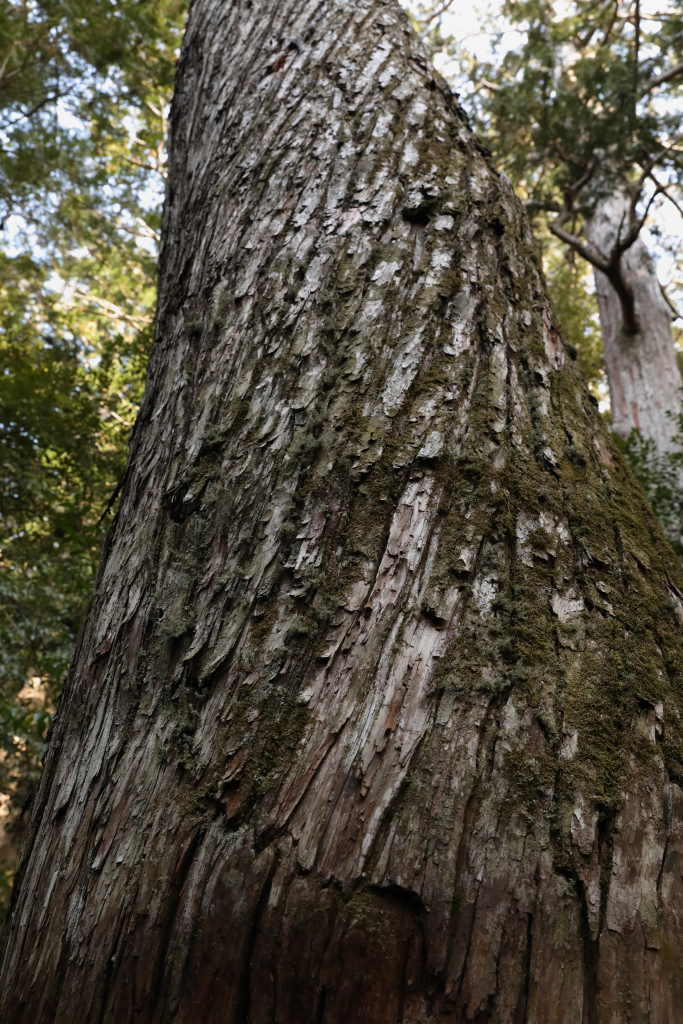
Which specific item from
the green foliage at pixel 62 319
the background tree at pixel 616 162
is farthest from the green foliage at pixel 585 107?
the green foliage at pixel 62 319

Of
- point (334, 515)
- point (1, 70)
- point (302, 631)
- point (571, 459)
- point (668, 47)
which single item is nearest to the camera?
point (302, 631)

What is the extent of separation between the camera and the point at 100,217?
10750mm

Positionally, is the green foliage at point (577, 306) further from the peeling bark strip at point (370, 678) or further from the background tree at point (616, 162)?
the peeling bark strip at point (370, 678)

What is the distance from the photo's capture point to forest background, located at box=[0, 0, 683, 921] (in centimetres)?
575

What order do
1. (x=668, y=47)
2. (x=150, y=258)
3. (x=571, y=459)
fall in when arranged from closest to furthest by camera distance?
(x=571, y=459) < (x=668, y=47) < (x=150, y=258)

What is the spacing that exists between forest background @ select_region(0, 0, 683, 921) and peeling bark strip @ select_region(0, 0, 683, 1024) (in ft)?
6.91

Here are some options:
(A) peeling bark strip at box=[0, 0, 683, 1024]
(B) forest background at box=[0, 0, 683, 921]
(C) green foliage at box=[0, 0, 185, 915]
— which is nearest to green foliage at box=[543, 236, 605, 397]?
(B) forest background at box=[0, 0, 683, 921]

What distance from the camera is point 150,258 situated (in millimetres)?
10812

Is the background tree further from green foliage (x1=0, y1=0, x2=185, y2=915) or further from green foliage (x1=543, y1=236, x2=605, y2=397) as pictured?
green foliage (x1=0, y1=0, x2=185, y2=915)

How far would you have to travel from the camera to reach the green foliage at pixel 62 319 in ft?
18.8

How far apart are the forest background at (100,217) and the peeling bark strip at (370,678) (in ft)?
6.91

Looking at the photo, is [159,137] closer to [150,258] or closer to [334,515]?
[150,258]

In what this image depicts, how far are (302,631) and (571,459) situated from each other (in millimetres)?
674

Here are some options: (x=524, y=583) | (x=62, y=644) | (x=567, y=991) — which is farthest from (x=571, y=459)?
(x=62, y=644)
